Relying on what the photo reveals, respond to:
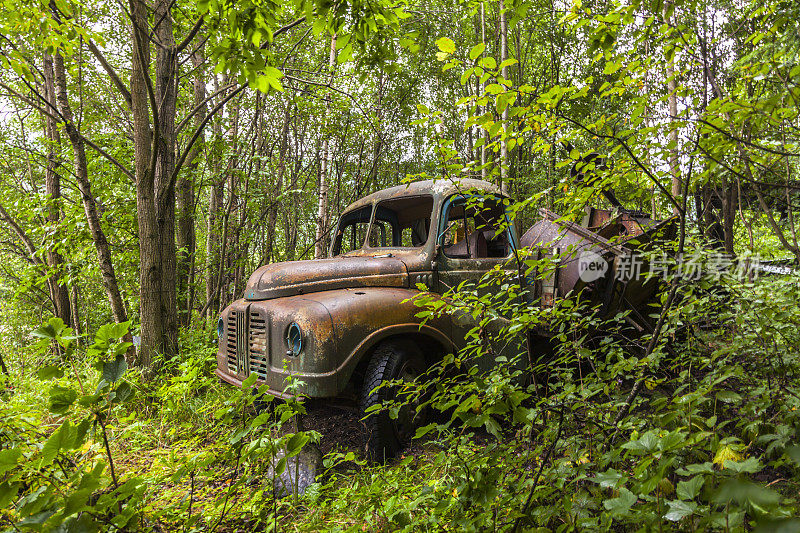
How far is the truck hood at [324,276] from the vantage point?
3.42m

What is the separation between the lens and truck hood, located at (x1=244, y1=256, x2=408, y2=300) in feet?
11.2

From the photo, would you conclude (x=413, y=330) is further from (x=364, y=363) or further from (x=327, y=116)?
(x=327, y=116)

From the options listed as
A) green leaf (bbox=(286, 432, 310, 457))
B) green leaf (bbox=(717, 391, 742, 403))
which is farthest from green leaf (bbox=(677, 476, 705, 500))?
green leaf (bbox=(286, 432, 310, 457))

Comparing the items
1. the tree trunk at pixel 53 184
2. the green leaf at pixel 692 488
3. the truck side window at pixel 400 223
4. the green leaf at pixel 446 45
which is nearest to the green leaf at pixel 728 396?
→ the green leaf at pixel 692 488

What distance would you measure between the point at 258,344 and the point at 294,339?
473mm

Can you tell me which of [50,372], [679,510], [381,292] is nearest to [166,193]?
[381,292]

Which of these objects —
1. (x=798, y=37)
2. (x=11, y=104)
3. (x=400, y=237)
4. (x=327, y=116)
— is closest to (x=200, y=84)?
(x=327, y=116)

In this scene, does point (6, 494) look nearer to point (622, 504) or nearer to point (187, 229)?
point (622, 504)

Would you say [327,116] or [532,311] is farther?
[327,116]

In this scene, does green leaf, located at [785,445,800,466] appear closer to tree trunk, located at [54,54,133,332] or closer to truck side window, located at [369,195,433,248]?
truck side window, located at [369,195,433,248]

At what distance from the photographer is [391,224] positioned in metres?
4.31

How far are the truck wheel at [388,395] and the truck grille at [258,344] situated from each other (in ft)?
2.60

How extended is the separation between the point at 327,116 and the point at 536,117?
282 inches

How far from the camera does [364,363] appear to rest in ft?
10.7
